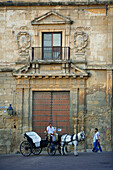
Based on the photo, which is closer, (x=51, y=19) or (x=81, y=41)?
(x=81, y=41)

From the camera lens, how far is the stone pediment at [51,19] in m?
24.7

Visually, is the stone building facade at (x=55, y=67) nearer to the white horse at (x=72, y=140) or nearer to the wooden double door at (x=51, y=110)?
the wooden double door at (x=51, y=110)

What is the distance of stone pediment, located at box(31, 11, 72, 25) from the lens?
24719 mm

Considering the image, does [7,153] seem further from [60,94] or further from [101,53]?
[101,53]

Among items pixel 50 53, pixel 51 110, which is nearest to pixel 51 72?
pixel 50 53

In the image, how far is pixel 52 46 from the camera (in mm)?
25016

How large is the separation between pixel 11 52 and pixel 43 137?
5330 mm

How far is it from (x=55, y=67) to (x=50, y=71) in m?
0.37

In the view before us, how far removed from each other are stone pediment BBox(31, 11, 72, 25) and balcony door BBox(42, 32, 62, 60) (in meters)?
0.71

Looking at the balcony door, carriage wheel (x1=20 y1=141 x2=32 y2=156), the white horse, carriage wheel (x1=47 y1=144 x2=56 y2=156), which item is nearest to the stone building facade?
the balcony door

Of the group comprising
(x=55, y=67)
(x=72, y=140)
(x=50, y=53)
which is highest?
(x=50, y=53)

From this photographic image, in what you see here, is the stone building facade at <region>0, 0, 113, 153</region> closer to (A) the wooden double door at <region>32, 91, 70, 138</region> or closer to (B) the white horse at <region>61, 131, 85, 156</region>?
(A) the wooden double door at <region>32, 91, 70, 138</region>

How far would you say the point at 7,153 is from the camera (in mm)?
24469

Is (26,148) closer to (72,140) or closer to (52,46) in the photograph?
(72,140)
